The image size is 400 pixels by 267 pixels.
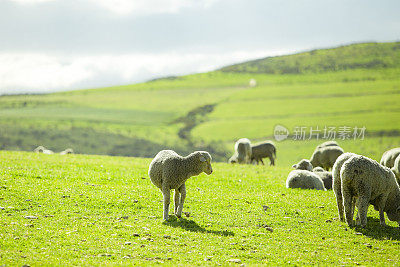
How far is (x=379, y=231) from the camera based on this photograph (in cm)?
1594

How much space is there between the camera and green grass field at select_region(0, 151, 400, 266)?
12.5 meters

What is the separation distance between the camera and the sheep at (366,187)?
15.6 metres

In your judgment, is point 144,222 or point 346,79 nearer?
point 144,222

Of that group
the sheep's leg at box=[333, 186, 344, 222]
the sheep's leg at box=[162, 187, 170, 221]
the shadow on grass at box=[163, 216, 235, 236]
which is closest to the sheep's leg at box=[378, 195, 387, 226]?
the sheep's leg at box=[333, 186, 344, 222]

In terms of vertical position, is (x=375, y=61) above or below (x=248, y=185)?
above

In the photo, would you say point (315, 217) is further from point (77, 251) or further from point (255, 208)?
point (77, 251)

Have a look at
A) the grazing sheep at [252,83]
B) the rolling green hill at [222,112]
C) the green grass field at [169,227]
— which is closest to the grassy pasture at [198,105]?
the rolling green hill at [222,112]

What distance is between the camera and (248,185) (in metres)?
24.2

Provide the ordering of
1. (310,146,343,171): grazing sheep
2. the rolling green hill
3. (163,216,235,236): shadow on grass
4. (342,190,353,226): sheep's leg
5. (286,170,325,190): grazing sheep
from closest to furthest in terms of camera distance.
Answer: (163,216,235,236): shadow on grass < (342,190,353,226): sheep's leg < (286,170,325,190): grazing sheep < (310,146,343,171): grazing sheep < the rolling green hill

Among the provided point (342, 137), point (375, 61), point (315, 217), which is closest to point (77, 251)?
point (315, 217)

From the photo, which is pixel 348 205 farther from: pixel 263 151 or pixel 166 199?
pixel 263 151

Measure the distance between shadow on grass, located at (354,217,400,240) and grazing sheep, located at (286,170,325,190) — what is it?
21.7 ft

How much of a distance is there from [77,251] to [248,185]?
1319cm

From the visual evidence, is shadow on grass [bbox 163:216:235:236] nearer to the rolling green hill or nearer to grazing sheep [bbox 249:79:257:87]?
the rolling green hill
